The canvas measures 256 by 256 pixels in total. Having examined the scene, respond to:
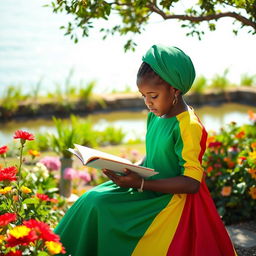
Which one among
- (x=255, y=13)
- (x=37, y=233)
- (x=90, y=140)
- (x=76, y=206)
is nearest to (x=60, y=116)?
(x=90, y=140)

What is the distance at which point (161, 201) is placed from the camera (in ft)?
9.35

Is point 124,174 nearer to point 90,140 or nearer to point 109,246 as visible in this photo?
point 109,246

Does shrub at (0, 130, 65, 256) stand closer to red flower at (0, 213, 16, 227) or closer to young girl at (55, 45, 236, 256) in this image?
red flower at (0, 213, 16, 227)

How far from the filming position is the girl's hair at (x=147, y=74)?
2.81 m

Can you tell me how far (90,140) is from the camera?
24.6 feet

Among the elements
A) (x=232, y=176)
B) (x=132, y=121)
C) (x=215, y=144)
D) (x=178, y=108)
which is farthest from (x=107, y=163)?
(x=132, y=121)

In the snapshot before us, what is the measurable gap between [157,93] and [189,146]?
31 centimetres

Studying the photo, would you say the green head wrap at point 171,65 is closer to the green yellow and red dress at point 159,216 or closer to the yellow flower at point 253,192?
the green yellow and red dress at point 159,216

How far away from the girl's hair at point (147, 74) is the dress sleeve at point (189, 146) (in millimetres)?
244

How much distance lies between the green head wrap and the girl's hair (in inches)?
1.3

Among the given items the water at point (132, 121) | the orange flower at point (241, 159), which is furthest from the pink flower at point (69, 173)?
the water at point (132, 121)

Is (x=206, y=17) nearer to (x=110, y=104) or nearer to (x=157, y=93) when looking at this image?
(x=157, y=93)

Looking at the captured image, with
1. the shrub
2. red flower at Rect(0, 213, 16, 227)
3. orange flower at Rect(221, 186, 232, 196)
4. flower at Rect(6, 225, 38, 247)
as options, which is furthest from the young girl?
orange flower at Rect(221, 186, 232, 196)

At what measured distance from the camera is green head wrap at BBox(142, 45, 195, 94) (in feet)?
9.11
